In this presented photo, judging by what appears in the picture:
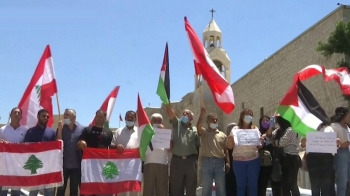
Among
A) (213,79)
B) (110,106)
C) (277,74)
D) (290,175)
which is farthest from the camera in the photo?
(277,74)

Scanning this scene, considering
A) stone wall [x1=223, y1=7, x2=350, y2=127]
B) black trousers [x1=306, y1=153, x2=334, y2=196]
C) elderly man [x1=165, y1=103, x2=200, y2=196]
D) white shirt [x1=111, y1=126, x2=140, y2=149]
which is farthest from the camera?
stone wall [x1=223, y1=7, x2=350, y2=127]

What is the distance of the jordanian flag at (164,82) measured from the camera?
29.6 feet

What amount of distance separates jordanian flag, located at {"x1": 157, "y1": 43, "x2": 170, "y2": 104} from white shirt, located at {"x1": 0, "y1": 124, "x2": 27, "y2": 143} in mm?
2453

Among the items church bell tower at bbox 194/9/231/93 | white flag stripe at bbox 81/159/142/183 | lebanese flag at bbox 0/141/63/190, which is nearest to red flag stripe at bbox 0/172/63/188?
lebanese flag at bbox 0/141/63/190

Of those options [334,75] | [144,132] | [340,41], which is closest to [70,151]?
[144,132]

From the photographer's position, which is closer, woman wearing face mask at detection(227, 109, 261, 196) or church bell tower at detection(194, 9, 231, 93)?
woman wearing face mask at detection(227, 109, 261, 196)

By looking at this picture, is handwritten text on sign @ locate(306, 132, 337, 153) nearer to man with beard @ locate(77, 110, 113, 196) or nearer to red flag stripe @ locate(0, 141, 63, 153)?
man with beard @ locate(77, 110, 113, 196)

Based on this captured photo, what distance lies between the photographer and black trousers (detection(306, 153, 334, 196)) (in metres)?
7.95

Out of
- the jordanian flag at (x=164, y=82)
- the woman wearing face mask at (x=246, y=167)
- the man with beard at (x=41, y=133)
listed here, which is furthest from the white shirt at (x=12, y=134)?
the woman wearing face mask at (x=246, y=167)

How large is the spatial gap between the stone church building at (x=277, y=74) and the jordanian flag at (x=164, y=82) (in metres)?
1.82

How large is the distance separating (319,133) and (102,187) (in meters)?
3.66

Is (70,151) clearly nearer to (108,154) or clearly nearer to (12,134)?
(108,154)

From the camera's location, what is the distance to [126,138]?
8695 millimetres

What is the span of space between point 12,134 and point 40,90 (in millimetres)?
1149
